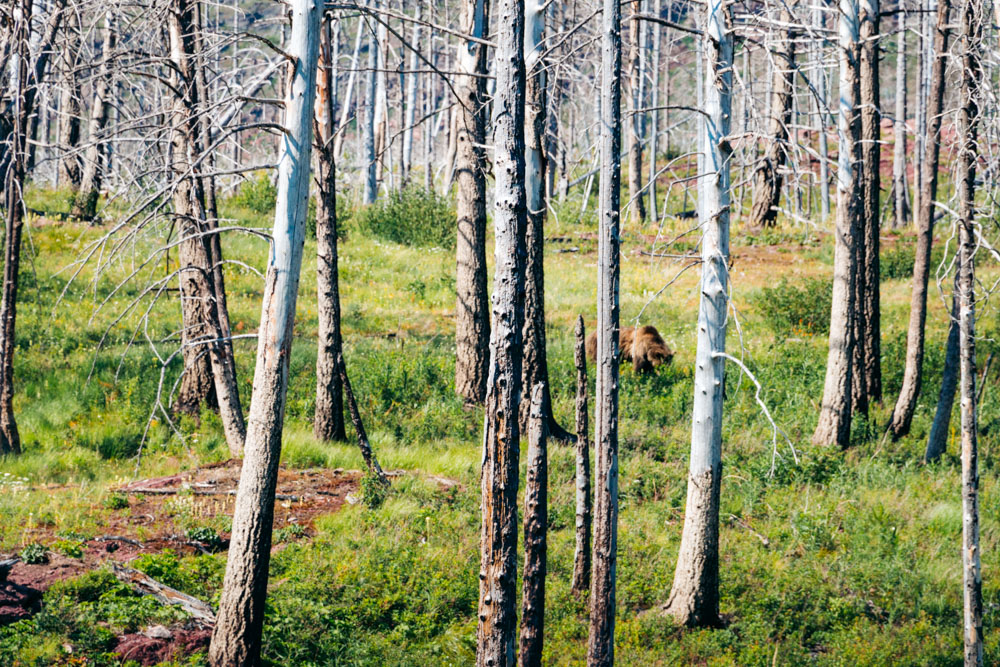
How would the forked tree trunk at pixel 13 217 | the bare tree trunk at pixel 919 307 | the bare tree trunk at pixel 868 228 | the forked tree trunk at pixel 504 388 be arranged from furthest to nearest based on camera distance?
the bare tree trunk at pixel 919 307, the bare tree trunk at pixel 868 228, the forked tree trunk at pixel 13 217, the forked tree trunk at pixel 504 388

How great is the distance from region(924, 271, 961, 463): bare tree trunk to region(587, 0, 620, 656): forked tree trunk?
23.8 feet

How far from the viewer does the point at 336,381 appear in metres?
10.8

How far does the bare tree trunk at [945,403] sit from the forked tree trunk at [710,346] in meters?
5.57

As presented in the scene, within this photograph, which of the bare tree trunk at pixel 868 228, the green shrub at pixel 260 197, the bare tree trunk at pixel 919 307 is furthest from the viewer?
the green shrub at pixel 260 197

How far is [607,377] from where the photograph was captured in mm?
6160

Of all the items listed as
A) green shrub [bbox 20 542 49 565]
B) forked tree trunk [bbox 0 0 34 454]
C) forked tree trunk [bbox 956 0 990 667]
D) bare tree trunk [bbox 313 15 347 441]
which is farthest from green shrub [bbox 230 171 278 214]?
forked tree trunk [bbox 956 0 990 667]

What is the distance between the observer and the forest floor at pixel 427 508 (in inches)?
273

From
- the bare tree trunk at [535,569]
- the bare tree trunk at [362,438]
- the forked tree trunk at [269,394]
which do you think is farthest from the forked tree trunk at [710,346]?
the bare tree trunk at [362,438]

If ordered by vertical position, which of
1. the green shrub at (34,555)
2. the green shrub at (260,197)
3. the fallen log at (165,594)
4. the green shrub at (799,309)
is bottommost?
the fallen log at (165,594)

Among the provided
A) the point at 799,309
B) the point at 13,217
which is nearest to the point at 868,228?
the point at 799,309

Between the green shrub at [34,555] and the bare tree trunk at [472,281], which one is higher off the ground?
the bare tree trunk at [472,281]

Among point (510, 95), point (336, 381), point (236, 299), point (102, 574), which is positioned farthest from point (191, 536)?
point (236, 299)

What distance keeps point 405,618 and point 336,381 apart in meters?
4.25

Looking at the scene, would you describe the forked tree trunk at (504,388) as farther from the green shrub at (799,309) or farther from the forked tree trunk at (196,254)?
the green shrub at (799,309)
